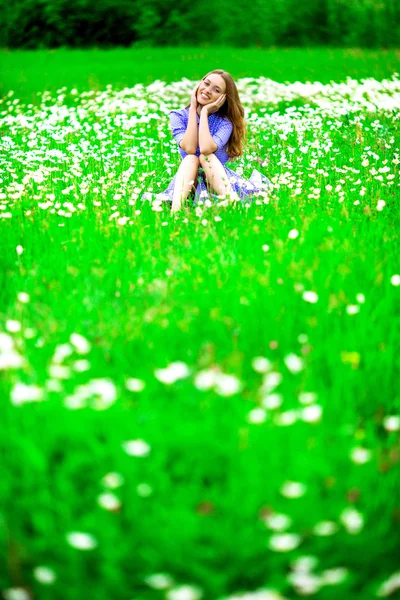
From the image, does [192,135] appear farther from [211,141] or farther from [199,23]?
[199,23]

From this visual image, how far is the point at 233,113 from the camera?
6125 millimetres

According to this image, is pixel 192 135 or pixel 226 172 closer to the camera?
pixel 192 135

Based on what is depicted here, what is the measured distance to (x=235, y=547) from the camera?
2043mm

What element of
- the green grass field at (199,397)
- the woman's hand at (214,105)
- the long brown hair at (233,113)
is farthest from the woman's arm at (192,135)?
the green grass field at (199,397)

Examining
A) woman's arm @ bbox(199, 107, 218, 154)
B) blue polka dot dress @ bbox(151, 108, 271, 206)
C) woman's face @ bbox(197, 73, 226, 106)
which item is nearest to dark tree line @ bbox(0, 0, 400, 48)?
blue polka dot dress @ bbox(151, 108, 271, 206)

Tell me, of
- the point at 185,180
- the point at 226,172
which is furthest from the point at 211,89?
the point at 185,180

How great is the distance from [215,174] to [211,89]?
2.53ft

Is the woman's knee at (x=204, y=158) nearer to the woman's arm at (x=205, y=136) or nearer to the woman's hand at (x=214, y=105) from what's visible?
the woman's arm at (x=205, y=136)

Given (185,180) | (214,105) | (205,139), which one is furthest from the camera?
(214,105)

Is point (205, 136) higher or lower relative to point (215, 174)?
higher

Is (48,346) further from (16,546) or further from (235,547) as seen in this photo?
(235,547)

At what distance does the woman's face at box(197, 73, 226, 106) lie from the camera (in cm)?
592

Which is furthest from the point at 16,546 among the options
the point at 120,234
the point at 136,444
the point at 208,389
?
the point at 120,234

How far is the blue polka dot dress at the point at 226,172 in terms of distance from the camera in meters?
5.69
